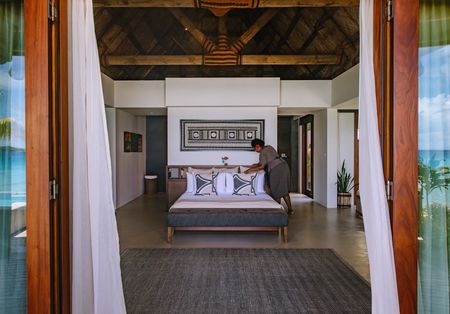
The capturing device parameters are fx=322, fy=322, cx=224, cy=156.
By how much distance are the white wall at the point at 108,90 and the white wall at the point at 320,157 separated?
4933 millimetres

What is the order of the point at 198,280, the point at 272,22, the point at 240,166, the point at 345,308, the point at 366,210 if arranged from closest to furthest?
the point at 366,210 → the point at 345,308 → the point at 198,280 → the point at 240,166 → the point at 272,22

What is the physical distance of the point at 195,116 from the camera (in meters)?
7.32

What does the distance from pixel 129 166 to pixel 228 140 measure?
2.94 metres

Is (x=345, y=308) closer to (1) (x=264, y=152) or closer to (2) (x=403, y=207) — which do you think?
(2) (x=403, y=207)

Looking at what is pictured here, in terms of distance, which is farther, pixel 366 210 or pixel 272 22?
pixel 272 22

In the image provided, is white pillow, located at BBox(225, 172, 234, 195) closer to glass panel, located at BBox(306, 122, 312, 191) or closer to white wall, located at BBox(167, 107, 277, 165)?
white wall, located at BBox(167, 107, 277, 165)

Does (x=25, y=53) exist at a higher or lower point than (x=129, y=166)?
higher

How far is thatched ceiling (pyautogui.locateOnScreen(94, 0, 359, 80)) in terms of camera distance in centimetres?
605

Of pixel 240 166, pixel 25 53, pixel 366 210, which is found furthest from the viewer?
pixel 240 166

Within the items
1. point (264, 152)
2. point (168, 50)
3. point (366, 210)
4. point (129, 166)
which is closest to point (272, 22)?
point (168, 50)

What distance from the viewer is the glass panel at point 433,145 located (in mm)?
1628

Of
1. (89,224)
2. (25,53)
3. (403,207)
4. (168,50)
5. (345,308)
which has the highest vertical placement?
(168,50)

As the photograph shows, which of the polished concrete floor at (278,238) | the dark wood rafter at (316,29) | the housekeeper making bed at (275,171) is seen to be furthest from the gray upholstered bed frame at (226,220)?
the dark wood rafter at (316,29)

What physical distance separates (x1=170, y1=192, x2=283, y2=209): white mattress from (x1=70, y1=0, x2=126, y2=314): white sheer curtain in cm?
315
